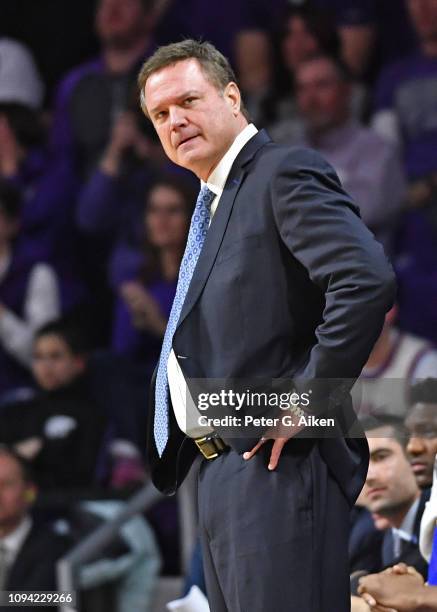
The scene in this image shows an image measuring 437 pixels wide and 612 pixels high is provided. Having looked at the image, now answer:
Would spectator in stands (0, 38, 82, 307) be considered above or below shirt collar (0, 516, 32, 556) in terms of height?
above

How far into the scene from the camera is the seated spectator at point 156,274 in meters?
5.65

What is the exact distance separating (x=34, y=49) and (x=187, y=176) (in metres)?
1.51

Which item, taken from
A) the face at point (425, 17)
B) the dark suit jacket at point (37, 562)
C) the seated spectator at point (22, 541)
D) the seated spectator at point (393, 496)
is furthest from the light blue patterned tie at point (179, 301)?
the face at point (425, 17)

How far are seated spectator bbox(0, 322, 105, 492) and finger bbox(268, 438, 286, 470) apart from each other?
3.10m

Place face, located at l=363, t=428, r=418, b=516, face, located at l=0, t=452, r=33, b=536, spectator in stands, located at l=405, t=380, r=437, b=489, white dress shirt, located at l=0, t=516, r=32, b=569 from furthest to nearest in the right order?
face, located at l=0, t=452, r=33, b=536 < white dress shirt, located at l=0, t=516, r=32, b=569 < face, located at l=363, t=428, r=418, b=516 < spectator in stands, located at l=405, t=380, r=437, b=489

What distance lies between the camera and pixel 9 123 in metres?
6.60

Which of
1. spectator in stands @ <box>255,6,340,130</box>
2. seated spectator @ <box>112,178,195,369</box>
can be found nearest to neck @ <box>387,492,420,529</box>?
seated spectator @ <box>112,178,195,369</box>

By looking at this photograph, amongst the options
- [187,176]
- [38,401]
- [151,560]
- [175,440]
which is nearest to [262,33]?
[187,176]

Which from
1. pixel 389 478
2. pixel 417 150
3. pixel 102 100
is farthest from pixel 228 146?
pixel 102 100

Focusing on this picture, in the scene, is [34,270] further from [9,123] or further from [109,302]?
[9,123]

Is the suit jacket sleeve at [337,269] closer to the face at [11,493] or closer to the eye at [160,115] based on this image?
the eye at [160,115]

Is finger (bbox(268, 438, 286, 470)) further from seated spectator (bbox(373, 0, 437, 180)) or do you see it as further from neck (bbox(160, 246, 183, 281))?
neck (bbox(160, 246, 183, 281))

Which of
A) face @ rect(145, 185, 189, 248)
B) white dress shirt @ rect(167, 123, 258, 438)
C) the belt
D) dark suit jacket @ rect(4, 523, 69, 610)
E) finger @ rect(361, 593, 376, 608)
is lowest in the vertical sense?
dark suit jacket @ rect(4, 523, 69, 610)

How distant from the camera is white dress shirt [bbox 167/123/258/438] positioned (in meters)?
2.41
